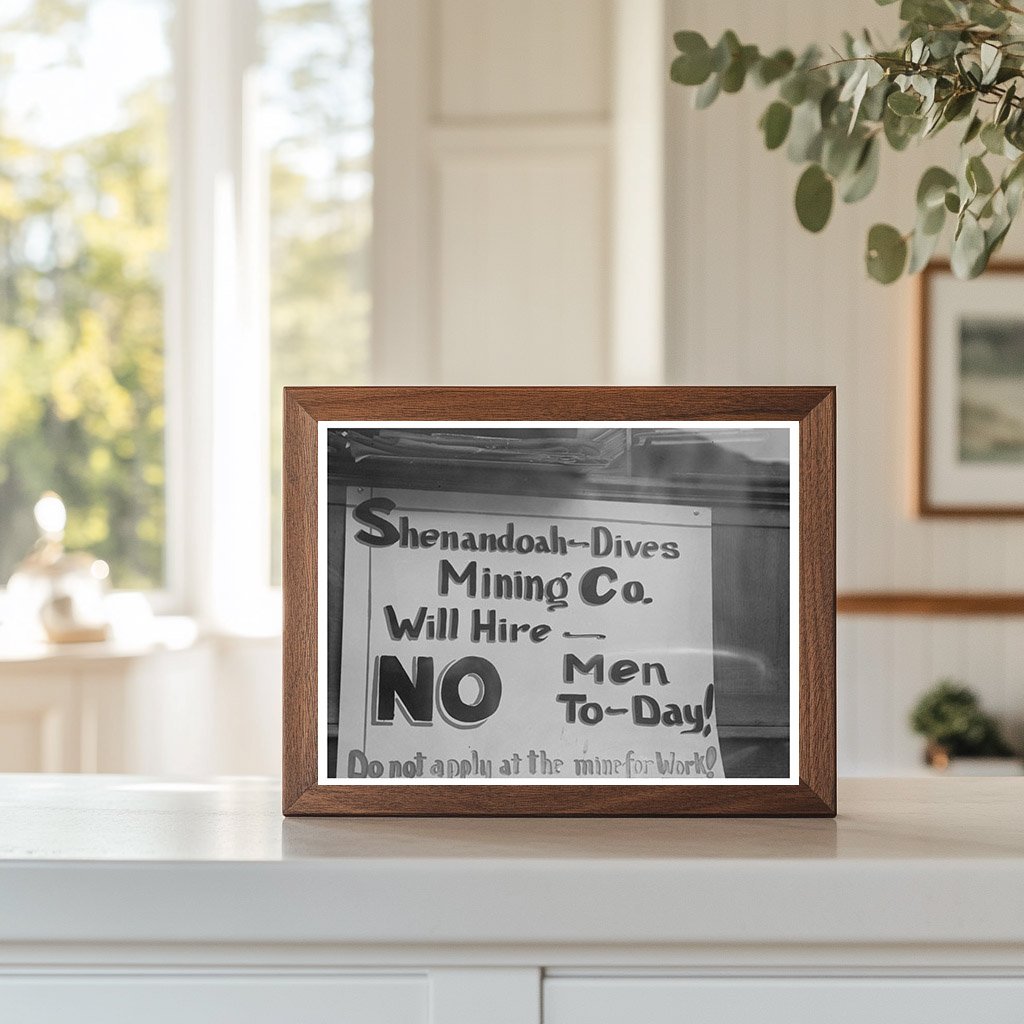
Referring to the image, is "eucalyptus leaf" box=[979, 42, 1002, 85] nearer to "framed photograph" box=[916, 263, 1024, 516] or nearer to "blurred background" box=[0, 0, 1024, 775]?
"blurred background" box=[0, 0, 1024, 775]

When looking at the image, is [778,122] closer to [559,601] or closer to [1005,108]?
[1005,108]

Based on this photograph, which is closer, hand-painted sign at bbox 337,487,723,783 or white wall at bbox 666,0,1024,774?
hand-painted sign at bbox 337,487,723,783

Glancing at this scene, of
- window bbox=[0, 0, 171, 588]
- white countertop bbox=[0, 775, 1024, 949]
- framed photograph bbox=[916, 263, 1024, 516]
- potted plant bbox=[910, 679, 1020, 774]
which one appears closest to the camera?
white countertop bbox=[0, 775, 1024, 949]

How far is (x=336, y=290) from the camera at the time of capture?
3152mm

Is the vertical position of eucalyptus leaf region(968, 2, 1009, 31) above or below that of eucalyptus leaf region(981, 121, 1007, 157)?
above

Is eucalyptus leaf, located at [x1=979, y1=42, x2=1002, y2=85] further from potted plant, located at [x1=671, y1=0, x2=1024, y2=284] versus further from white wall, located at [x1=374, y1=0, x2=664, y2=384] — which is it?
white wall, located at [x1=374, y1=0, x2=664, y2=384]

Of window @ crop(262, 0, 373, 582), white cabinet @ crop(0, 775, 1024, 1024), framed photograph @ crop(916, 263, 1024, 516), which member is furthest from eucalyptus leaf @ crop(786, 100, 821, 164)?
window @ crop(262, 0, 373, 582)

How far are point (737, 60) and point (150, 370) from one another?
9.11 feet

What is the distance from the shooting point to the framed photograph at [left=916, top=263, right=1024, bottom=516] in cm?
247


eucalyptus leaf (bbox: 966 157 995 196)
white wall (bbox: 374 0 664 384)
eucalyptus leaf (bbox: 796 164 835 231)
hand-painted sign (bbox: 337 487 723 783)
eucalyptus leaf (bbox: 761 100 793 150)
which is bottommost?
hand-painted sign (bbox: 337 487 723 783)

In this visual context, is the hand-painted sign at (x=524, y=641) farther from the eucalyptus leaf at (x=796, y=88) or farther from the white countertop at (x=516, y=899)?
the eucalyptus leaf at (x=796, y=88)

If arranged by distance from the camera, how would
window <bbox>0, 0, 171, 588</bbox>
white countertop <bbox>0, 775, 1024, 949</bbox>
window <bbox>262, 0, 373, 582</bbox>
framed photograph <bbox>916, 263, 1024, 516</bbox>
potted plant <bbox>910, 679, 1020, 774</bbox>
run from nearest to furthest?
white countertop <bbox>0, 775, 1024, 949</bbox> → potted plant <bbox>910, 679, 1020, 774</bbox> → framed photograph <bbox>916, 263, 1024, 516</bbox> → window <bbox>0, 0, 171, 588</bbox> → window <bbox>262, 0, 373, 582</bbox>

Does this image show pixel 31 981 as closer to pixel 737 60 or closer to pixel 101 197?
pixel 737 60

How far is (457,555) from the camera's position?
1.54 ft
